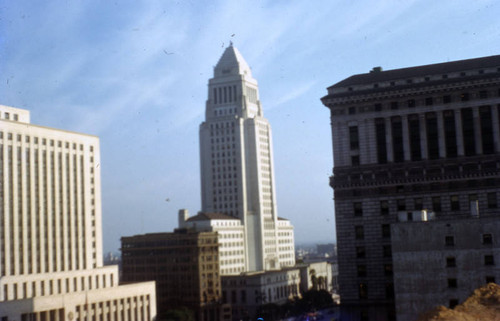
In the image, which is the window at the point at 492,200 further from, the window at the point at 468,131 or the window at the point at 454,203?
the window at the point at 468,131

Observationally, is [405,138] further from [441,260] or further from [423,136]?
[441,260]

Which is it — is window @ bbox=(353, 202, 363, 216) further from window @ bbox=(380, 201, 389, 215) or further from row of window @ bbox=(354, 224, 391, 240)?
window @ bbox=(380, 201, 389, 215)

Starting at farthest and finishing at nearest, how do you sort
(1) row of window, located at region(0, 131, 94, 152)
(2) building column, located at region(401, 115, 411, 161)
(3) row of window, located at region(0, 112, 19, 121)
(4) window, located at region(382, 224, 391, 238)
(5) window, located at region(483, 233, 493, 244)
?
1. (3) row of window, located at region(0, 112, 19, 121)
2. (1) row of window, located at region(0, 131, 94, 152)
3. (2) building column, located at region(401, 115, 411, 161)
4. (4) window, located at region(382, 224, 391, 238)
5. (5) window, located at region(483, 233, 493, 244)

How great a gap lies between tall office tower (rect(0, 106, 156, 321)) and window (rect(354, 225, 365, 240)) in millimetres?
74172

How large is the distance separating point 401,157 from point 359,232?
1144cm

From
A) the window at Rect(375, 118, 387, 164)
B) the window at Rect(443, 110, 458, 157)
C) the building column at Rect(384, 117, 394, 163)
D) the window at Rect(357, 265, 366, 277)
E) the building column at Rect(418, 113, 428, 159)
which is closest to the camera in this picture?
the window at Rect(357, 265, 366, 277)

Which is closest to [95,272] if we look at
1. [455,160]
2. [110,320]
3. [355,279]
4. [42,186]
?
[110,320]

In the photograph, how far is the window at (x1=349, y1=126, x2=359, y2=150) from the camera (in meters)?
94.7

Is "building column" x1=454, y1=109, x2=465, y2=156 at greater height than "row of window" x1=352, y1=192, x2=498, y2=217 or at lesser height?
greater

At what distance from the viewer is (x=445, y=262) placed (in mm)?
76250

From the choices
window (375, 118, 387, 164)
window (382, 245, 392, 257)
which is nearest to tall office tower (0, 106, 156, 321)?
window (382, 245, 392, 257)

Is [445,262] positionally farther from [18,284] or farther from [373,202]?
[18,284]

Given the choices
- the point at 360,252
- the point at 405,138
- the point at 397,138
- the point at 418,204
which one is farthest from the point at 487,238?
the point at 397,138

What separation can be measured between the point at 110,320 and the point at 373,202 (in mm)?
88216
